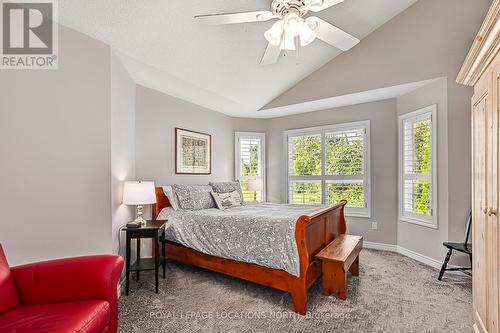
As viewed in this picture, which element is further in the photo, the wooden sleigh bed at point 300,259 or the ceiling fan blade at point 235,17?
the wooden sleigh bed at point 300,259

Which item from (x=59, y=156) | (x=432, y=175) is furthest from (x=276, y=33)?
(x=432, y=175)

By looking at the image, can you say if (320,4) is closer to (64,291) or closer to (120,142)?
(120,142)

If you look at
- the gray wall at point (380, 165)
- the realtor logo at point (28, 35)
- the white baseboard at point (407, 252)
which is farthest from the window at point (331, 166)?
the realtor logo at point (28, 35)

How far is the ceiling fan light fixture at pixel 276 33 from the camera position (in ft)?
6.22

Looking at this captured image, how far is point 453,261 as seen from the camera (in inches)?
121

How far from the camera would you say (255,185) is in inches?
192

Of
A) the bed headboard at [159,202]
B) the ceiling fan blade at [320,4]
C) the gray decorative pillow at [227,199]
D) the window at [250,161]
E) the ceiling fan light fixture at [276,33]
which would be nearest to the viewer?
the ceiling fan blade at [320,4]

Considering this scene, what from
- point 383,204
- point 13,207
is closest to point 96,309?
point 13,207

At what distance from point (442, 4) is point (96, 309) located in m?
4.83

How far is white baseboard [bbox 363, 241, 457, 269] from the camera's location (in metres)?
3.24

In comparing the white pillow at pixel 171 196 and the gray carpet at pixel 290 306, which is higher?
the white pillow at pixel 171 196

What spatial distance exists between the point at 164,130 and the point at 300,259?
107 inches

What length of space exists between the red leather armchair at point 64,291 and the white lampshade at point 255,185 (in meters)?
3.33

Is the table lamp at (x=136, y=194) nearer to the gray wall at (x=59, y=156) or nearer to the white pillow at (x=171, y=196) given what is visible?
the gray wall at (x=59, y=156)
